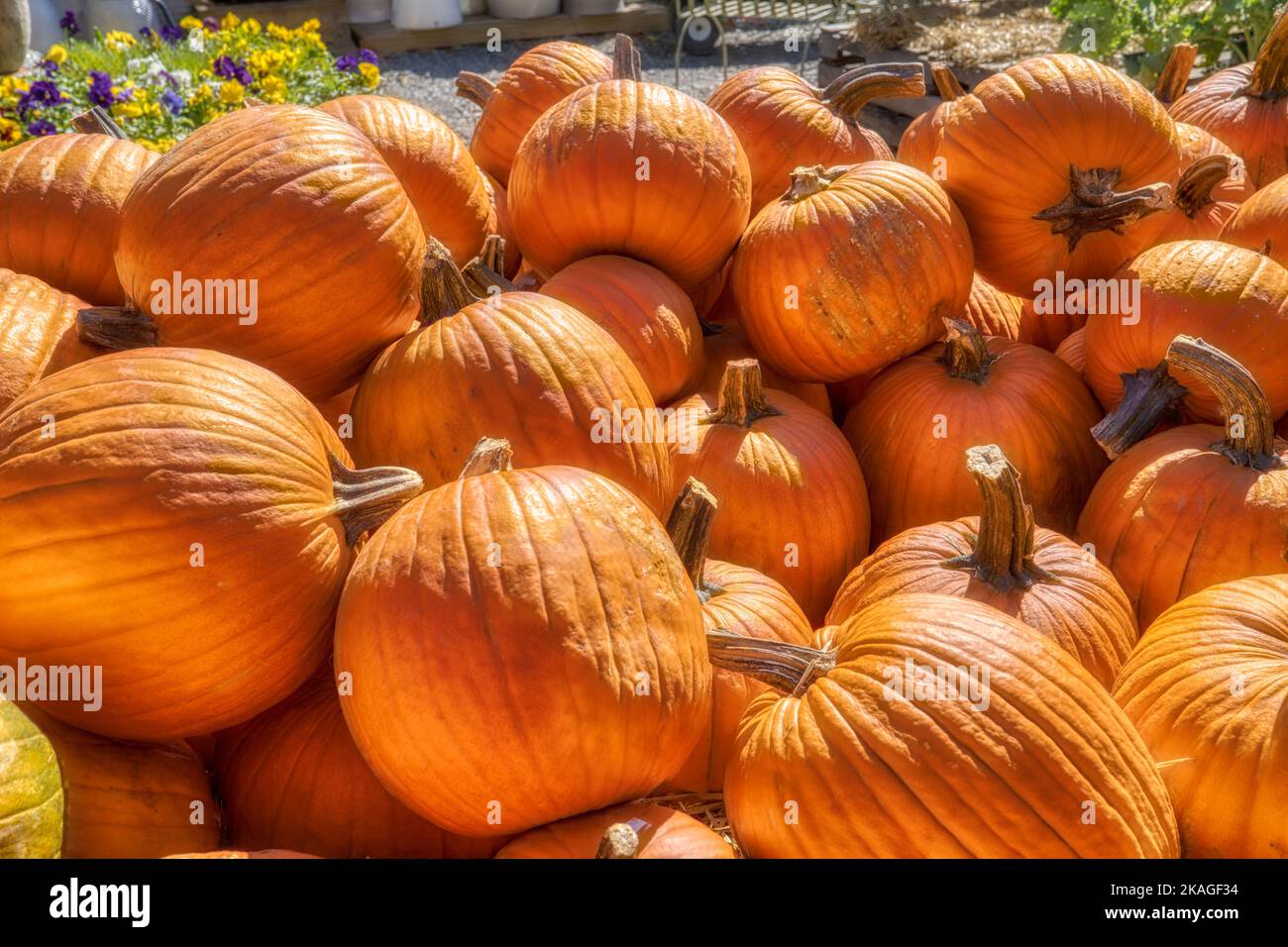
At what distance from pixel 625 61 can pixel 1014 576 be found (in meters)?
1.89

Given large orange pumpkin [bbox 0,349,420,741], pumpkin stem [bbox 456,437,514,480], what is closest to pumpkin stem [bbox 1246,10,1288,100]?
pumpkin stem [bbox 456,437,514,480]

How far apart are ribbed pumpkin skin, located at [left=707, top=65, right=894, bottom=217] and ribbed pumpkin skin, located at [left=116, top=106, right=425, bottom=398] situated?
4.61ft

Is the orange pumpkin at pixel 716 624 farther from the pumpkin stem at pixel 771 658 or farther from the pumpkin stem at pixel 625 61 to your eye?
the pumpkin stem at pixel 625 61

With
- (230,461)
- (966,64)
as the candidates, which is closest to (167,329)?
(230,461)

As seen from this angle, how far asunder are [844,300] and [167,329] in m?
1.58

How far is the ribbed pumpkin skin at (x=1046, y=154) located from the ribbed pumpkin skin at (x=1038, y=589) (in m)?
0.97

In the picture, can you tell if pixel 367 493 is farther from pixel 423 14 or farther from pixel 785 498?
pixel 423 14

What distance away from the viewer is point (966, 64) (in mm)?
8125

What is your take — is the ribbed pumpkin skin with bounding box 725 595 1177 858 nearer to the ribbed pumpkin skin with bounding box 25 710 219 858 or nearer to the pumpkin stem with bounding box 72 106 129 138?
the ribbed pumpkin skin with bounding box 25 710 219 858

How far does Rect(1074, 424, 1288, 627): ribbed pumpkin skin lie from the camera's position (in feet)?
7.84

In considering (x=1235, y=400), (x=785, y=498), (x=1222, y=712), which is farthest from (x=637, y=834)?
(x=1235, y=400)

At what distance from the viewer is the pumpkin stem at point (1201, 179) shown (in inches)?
123
